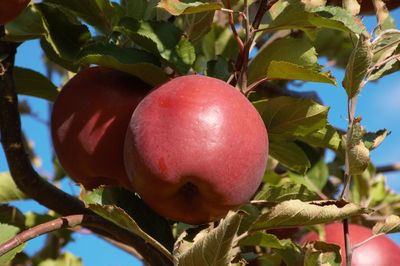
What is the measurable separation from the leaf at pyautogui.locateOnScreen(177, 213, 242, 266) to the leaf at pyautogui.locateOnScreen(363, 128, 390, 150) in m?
0.32

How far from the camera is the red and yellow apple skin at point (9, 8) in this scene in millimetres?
1055

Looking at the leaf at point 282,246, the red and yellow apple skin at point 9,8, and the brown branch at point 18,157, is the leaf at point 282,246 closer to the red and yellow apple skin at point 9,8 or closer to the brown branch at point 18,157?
the brown branch at point 18,157

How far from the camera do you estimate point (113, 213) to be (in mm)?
978

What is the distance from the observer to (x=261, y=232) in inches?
43.9

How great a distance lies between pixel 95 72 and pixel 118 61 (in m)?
0.10

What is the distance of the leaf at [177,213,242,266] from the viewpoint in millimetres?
892

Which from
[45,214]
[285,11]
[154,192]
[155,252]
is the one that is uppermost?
[285,11]

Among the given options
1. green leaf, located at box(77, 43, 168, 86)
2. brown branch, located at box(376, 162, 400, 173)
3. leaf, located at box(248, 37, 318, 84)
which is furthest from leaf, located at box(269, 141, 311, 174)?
brown branch, located at box(376, 162, 400, 173)

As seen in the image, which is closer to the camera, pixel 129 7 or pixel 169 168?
pixel 169 168

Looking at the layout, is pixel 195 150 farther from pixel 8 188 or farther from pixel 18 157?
pixel 8 188

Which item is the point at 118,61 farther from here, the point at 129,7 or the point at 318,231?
the point at 318,231

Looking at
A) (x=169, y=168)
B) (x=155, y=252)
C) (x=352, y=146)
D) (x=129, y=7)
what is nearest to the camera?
(x=169, y=168)

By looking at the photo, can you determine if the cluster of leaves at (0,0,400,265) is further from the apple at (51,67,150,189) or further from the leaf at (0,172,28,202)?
the leaf at (0,172,28,202)

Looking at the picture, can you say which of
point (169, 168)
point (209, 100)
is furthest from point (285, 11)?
point (169, 168)
